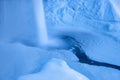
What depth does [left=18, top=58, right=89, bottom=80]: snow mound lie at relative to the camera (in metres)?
1.67

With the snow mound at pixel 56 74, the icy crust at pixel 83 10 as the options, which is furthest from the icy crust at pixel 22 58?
the icy crust at pixel 83 10

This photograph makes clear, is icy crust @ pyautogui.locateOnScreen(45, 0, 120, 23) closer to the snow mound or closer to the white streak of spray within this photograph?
the white streak of spray

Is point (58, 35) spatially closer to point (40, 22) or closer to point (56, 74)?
point (40, 22)

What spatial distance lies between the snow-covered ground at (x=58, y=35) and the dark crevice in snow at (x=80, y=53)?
5 cm

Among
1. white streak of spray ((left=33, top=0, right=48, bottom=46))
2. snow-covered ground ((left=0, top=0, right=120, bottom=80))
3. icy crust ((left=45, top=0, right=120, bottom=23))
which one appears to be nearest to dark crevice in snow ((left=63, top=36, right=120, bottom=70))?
snow-covered ground ((left=0, top=0, right=120, bottom=80))

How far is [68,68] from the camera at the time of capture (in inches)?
70.8

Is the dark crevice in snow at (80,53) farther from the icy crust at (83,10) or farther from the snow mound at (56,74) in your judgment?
the icy crust at (83,10)

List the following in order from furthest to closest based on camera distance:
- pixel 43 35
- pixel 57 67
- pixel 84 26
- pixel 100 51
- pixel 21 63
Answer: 1. pixel 84 26
2. pixel 43 35
3. pixel 100 51
4. pixel 21 63
5. pixel 57 67

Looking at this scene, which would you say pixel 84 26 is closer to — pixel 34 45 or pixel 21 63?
pixel 34 45

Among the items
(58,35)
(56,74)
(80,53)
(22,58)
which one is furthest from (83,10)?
(56,74)

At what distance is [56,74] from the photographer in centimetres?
170

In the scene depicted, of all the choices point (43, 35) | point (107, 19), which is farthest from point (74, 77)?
point (107, 19)

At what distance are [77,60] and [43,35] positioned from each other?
0.65m

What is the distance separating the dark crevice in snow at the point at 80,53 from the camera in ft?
6.55
